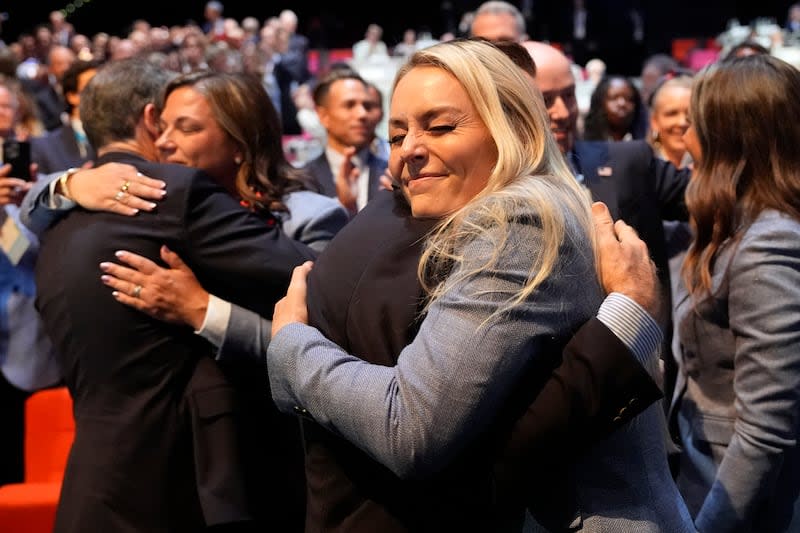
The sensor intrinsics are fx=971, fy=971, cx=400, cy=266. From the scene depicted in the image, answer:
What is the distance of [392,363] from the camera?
157 centimetres

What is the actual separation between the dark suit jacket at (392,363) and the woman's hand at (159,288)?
675 mm

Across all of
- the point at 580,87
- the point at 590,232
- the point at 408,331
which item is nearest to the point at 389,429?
the point at 408,331

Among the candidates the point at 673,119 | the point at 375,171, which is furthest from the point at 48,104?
the point at 673,119

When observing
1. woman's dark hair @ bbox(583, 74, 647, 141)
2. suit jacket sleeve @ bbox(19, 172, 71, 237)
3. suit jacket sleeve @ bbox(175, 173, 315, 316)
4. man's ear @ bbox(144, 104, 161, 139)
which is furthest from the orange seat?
woman's dark hair @ bbox(583, 74, 647, 141)

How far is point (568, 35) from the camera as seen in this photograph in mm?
16297

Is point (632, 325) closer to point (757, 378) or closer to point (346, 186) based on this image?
point (757, 378)

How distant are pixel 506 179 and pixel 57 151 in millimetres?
3942

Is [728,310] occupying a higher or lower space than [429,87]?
lower

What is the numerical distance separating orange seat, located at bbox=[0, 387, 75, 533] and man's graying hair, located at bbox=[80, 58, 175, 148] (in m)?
1.07

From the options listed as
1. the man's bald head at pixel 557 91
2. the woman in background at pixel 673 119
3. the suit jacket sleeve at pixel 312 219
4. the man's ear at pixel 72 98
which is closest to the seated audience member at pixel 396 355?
the suit jacket sleeve at pixel 312 219

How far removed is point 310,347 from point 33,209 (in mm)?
1242

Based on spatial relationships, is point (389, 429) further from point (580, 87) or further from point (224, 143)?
point (580, 87)

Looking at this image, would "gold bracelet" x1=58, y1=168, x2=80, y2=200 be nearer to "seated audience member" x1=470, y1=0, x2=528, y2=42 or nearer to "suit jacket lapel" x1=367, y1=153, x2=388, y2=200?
"seated audience member" x1=470, y1=0, x2=528, y2=42

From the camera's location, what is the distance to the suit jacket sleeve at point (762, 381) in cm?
209
